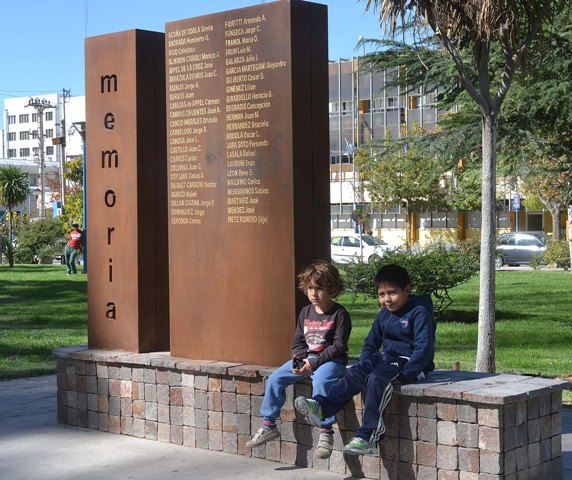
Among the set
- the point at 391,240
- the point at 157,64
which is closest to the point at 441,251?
the point at 157,64

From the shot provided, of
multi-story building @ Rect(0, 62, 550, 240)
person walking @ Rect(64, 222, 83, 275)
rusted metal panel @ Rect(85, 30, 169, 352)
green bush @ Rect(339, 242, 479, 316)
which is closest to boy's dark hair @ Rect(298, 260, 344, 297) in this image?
rusted metal panel @ Rect(85, 30, 169, 352)

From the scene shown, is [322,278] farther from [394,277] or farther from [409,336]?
[409,336]

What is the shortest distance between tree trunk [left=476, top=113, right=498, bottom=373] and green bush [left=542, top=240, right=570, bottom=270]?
2684 cm

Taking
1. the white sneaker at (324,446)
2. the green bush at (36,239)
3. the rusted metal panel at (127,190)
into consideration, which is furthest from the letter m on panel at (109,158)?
the green bush at (36,239)

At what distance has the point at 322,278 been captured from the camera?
6762 millimetres

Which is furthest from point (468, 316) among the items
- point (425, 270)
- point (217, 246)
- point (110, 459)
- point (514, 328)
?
point (110, 459)

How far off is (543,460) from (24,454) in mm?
3599

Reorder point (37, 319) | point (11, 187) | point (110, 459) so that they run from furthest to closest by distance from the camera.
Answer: point (11, 187) → point (37, 319) → point (110, 459)

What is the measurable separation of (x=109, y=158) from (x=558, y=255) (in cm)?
3002

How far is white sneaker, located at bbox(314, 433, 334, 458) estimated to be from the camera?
21.6ft

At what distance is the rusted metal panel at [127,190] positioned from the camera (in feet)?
27.7

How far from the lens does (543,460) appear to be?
644 cm

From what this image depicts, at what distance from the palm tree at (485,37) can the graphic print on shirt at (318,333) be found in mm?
3412

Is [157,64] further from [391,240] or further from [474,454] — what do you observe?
[391,240]
